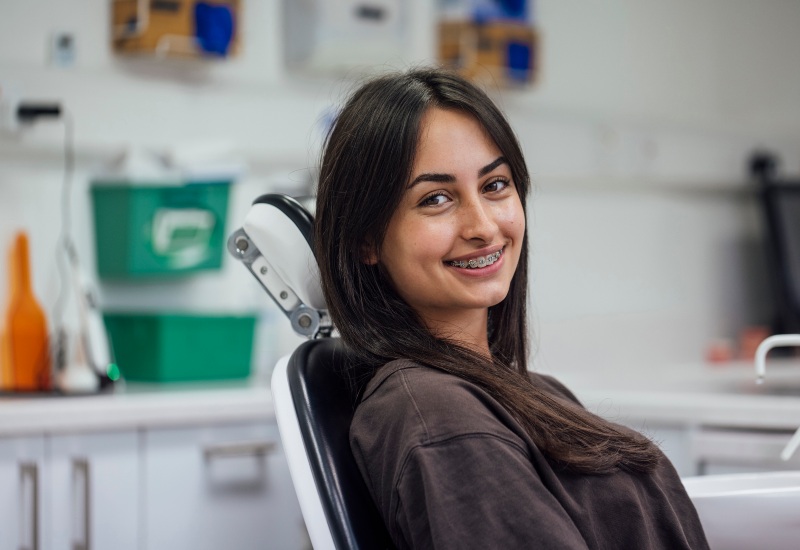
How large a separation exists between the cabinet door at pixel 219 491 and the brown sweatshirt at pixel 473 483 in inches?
44.6

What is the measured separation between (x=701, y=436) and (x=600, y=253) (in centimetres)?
159

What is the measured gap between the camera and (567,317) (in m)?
3.55

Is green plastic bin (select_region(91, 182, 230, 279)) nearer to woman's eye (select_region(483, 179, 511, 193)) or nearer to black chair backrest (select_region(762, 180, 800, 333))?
woman's eye (select_region(483, 179, 511, 193))

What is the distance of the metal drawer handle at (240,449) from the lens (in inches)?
87.2

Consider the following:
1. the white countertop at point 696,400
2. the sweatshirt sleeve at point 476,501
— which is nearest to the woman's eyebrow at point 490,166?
the sweatshirt sleeve at point 476,501

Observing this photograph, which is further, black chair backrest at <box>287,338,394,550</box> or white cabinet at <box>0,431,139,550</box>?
white cabinet at <box>0,431,139,550</box>

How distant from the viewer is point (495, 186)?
4.35 feet

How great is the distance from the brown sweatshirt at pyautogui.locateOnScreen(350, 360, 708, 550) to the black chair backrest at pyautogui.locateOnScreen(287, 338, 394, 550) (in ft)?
0.07

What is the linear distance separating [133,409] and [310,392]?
1.02m

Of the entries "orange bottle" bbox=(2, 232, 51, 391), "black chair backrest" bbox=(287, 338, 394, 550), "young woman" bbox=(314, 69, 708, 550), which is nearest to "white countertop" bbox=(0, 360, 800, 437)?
"orange bottle" bbox=(2, 232, 51, 391)

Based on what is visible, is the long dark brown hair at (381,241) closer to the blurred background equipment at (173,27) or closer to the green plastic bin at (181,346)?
the green plastic bin at (181,346)

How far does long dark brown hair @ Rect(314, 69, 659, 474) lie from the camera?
1204mm

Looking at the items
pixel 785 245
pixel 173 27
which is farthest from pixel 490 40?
pixel 785 245

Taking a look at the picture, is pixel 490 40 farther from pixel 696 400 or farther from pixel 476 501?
pixel 476 501
